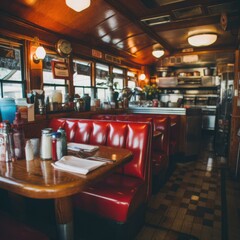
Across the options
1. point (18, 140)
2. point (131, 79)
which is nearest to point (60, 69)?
point (18, 140)

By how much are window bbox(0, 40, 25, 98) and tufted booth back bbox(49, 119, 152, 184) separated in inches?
67.3

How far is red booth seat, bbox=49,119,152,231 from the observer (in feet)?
5.82

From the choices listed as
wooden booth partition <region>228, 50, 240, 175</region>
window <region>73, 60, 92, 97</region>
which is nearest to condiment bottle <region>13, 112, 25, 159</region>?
wooden booth partition <region>228, 50, 240, 175</region>

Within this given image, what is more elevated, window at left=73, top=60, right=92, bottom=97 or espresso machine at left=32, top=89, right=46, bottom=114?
window at left=73, top=60, right=92, bottom=97

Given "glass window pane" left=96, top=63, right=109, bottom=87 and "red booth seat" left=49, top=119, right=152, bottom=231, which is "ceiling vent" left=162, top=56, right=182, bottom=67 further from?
"red booth seat" left=49, top=119, right=152, bottom=231

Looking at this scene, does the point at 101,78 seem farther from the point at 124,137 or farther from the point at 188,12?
the point at 124,137

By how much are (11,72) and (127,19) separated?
2602 mm

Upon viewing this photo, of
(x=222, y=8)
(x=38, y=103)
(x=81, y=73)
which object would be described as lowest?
(x=38, y=103)

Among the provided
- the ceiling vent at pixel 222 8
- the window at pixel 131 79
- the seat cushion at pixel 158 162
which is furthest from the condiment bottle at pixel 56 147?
the window at pixel 131 79

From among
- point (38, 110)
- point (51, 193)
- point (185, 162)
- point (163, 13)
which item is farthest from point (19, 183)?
point (163, 13)

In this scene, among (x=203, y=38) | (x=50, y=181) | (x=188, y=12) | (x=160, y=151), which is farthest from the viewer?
(x=203, y=38)

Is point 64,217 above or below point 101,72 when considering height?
below

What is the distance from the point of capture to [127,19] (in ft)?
14.6

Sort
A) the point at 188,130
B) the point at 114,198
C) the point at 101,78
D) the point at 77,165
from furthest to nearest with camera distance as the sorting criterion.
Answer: the point at 101,78 < the point at 188,130 < the point at 114,198 < the point at 77,165
